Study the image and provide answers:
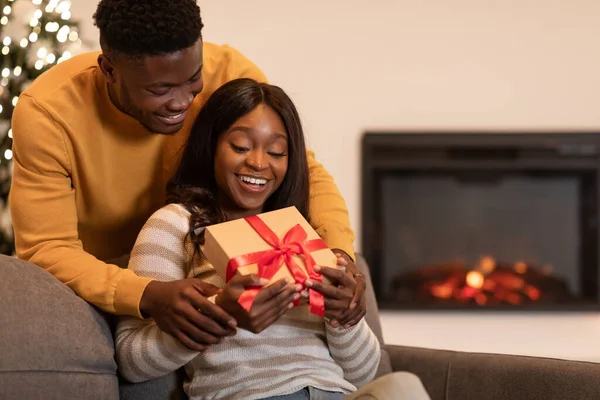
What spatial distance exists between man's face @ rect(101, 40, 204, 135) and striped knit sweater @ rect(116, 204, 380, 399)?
0.63 ft

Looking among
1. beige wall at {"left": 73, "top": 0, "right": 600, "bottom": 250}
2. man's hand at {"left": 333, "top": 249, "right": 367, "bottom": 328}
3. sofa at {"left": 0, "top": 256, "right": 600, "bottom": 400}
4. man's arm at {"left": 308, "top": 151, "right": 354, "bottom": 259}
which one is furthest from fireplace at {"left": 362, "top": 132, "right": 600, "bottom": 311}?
man's hand at {"left": 333, "top": 249, "right": 367, "bottom": 328}

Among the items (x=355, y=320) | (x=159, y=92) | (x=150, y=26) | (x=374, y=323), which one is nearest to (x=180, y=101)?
(x=159, y=92)

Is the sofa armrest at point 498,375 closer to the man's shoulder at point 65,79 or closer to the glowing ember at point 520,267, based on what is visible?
the man's shoulder at point 65,79

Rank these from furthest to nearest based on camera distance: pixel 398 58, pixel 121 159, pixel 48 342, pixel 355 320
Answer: pixel 398 58 < pixel 121 159 < pixel 355 320 < pixel 48 342

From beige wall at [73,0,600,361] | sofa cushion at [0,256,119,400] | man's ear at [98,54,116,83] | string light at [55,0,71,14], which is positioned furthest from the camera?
beige wall at [73,0,600,361]

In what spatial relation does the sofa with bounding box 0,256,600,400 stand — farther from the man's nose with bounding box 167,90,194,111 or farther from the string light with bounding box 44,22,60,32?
the string light with bounding box 44,22,60,32

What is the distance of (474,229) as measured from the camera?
3996mm

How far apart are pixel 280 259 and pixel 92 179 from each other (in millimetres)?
490

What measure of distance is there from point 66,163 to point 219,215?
312 millimetres

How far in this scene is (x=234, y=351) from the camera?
1629 millimetres

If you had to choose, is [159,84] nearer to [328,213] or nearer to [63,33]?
[328,213]

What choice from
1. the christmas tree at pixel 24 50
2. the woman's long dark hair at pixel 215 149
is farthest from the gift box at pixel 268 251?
the christmas tree at pixel 24 50

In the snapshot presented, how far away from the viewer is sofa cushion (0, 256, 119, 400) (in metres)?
1.32

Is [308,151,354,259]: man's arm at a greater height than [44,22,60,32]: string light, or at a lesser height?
lesser
